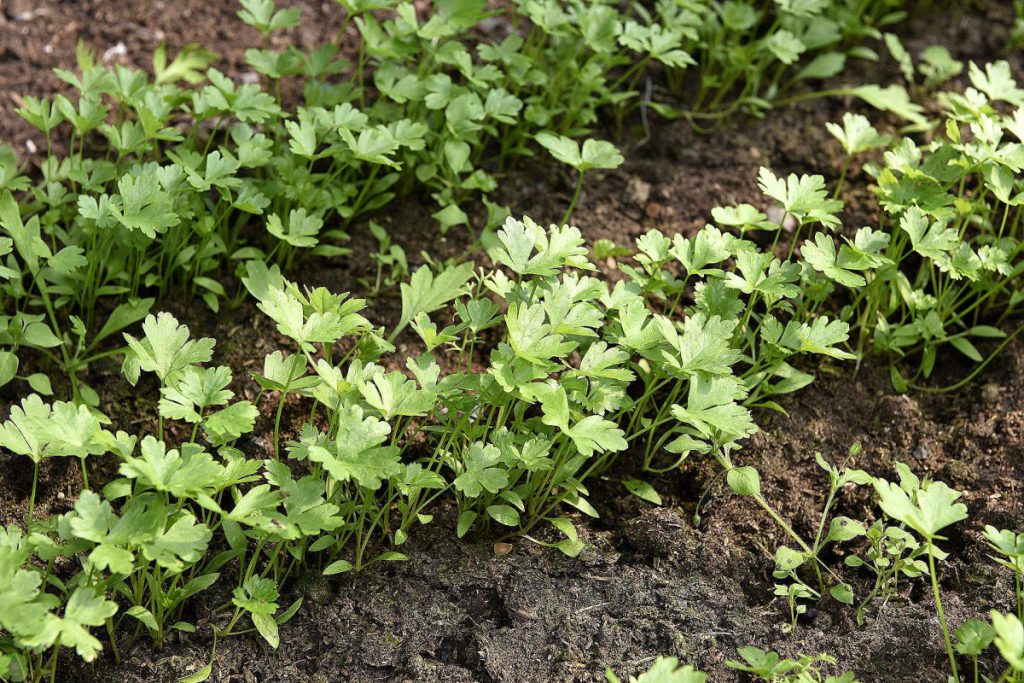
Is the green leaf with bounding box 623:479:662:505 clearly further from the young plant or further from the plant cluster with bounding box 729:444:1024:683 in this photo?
the young plant

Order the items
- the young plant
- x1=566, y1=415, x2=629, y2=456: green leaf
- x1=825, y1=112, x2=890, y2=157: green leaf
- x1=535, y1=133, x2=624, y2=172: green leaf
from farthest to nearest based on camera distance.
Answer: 1. x1=825, y1=112, x2=890, y2=157: green leaf
2. x1=535, y1=133, x2=624, y2=172: green leaf
3. x1=566, y1=415, x2=629, y2=456: green leaf
4. the young plant

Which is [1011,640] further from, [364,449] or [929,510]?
[364,449]

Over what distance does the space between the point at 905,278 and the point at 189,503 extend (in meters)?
1.79

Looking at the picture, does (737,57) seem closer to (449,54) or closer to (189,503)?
(449,54)

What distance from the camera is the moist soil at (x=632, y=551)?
79.4 inches

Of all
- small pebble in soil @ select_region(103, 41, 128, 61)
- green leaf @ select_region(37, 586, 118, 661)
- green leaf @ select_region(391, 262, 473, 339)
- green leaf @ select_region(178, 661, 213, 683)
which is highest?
small pebble in soil @ select_region(103, 41, 128, 61)

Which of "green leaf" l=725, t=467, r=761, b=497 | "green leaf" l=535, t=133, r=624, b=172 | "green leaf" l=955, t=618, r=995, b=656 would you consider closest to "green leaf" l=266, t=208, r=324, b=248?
"green leaf" l=535, t=133, r=624, b=172

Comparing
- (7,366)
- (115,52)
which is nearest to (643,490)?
(7,366)

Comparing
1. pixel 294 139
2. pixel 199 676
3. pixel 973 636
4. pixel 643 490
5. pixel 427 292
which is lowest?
pixel 199 676

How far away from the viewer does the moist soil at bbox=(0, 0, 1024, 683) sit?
2016 mm

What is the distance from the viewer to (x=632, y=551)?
88.7 inches

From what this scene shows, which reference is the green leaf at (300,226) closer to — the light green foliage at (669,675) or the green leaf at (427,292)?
the green leaf at (427,292)

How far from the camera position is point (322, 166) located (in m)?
2.91

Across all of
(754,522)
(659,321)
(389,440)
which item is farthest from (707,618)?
(389,440)
